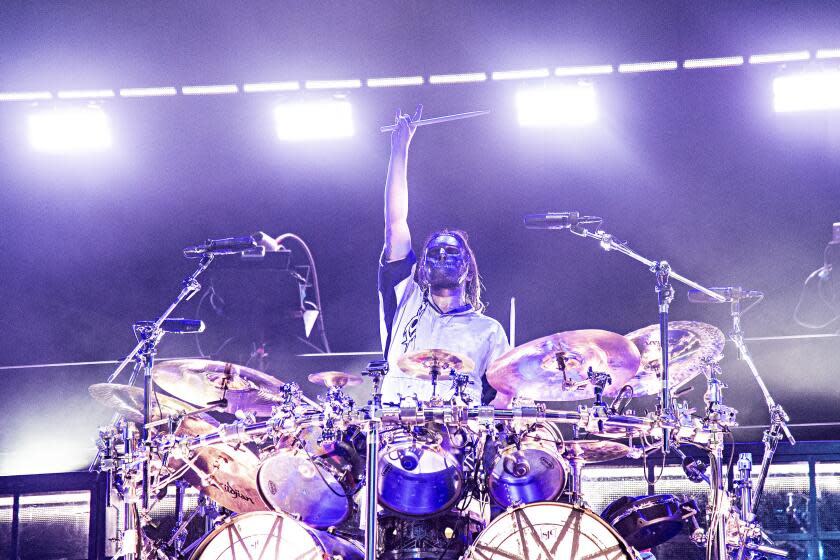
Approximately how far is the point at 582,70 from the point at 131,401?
338 cm

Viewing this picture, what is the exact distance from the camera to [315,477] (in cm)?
374

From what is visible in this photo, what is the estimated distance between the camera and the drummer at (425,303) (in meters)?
4.56

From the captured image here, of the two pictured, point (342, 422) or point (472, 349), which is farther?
point (472, 349)

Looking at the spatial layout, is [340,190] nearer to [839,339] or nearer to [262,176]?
[262,176]

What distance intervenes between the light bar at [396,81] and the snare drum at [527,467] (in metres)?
2.92

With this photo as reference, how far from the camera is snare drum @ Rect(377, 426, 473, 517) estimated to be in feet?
11.6

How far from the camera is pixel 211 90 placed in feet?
19.2

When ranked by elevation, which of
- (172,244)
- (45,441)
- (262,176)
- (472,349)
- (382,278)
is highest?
(262,176)

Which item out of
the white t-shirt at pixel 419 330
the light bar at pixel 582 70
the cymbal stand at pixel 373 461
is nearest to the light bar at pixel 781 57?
the light bar at pixel 582 70

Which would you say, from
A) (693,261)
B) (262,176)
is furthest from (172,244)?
(693,261)

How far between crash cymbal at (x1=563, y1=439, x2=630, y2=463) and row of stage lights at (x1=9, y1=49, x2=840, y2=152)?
2.55 meters

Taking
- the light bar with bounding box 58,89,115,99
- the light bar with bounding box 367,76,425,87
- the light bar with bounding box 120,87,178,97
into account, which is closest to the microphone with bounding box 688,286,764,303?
the light bar with bounding box 367,76,425,87

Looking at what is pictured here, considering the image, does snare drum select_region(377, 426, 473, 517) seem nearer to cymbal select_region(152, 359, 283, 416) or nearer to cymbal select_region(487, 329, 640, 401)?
cymbal select_region(487, 329, 640, 401)

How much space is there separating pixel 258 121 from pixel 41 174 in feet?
5.35
